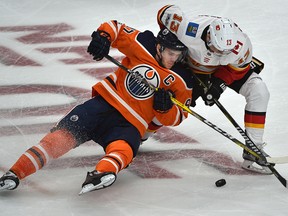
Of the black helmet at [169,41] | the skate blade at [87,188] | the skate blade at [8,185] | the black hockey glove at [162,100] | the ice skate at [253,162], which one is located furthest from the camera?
the ice skate at [253,162]

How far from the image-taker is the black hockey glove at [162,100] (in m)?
4.39

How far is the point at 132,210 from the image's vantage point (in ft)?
13.5

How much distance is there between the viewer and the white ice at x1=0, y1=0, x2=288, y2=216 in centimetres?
419

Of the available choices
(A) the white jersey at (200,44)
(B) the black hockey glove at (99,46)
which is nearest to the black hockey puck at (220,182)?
(A) the white jersey at (200,44)

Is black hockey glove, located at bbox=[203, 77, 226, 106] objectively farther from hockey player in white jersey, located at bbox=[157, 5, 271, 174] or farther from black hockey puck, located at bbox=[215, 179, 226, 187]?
black hockey puck, located at bbox=[215, 179, 226, 187]

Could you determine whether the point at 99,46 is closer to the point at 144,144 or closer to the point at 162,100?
the point at 162,100


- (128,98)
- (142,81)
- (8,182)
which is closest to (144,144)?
(128,98)

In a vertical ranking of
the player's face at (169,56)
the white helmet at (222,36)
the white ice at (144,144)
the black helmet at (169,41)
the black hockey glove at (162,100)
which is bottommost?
the white ice at (144,144)

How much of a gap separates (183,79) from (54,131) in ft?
2.60

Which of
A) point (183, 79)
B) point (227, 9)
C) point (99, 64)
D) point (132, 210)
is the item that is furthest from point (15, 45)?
point (132, 210)

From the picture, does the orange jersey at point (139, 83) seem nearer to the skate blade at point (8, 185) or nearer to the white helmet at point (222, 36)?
the white helmet at point (222, 36)

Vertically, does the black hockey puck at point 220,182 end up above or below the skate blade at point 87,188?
below

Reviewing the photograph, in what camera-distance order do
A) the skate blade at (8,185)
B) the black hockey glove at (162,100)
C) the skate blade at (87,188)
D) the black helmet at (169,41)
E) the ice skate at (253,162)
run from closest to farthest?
1. the skate blade at (87,188)
2. the skate blade at (8,185)
3. the black hockey glove at (162,100)
4. the black helmet at (169,41)
5. the ice skate at (253,162)

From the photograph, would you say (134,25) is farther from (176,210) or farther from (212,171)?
(176,210)
